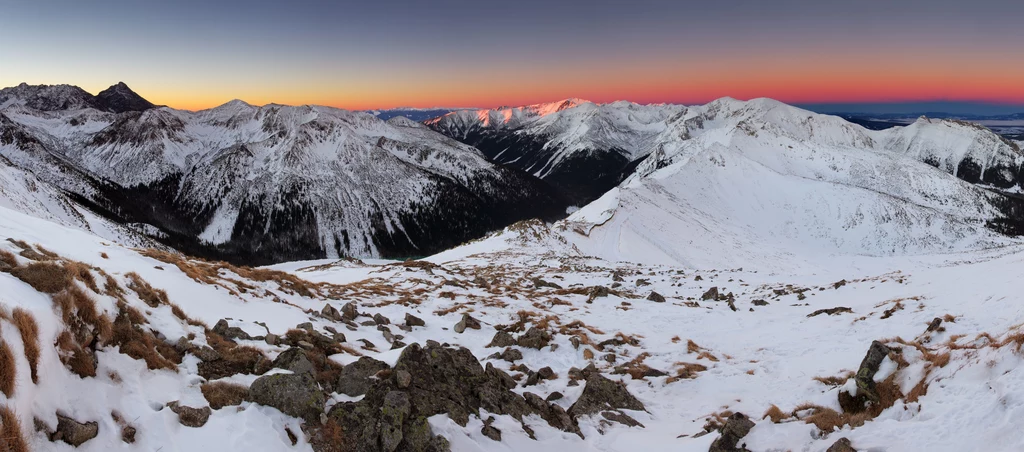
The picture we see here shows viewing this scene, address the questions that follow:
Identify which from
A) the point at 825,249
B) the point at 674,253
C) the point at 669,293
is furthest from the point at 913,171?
the point at 669,293

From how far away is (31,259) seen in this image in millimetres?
9836

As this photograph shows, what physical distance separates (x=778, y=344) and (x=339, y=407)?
16.8 m

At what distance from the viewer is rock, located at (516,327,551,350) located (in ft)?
55.9

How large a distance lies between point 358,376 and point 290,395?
1714mm

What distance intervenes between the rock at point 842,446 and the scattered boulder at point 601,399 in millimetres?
5373

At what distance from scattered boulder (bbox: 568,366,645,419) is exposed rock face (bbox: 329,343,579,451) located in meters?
0.86

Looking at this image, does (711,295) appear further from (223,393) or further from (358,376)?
(223,393)

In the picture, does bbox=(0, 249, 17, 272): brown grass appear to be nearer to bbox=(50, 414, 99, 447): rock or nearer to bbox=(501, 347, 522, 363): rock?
bbox=(50, 414, 99, 447): rock

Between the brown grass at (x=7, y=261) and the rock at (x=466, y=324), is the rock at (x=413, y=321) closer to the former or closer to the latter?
the rock at (x=466, y=324)

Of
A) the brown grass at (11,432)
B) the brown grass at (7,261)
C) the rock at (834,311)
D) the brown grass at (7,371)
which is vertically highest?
the brown grass at (7,261)

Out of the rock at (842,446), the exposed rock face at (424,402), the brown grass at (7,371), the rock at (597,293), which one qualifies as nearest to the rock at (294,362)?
the exposed rock face at (424,402)

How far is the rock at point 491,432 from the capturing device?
934 cm

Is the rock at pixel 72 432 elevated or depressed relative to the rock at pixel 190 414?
elevated

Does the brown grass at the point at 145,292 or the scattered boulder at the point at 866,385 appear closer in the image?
the scattered boulder at the point at 866,385
